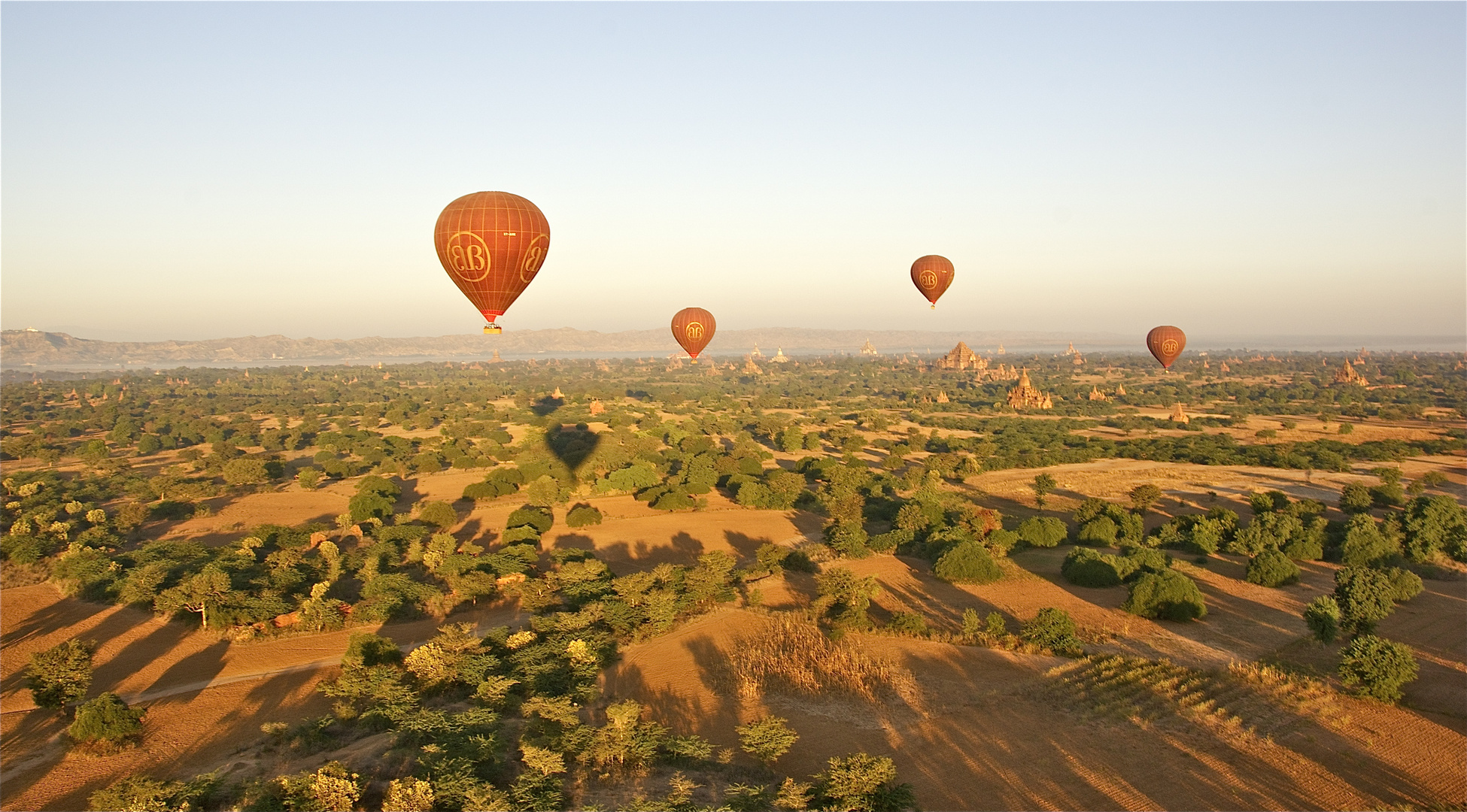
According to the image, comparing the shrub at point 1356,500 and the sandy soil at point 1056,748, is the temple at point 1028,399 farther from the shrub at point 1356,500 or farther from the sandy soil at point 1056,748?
the sandy soil at point 1056,748

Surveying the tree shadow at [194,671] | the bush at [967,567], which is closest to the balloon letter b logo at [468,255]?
the tree shadow at [194,671]

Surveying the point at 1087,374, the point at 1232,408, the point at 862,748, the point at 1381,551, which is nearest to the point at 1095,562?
the point at 1381,551

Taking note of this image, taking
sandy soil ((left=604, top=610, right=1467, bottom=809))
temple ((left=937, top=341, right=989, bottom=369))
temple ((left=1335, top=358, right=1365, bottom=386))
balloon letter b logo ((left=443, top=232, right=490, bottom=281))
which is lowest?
sandy soil ((left=604, top=610, right=1467, bottom=809))

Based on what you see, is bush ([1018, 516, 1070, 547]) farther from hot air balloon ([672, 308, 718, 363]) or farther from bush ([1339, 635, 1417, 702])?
hot air balloon ([672, 308, 718, 363])

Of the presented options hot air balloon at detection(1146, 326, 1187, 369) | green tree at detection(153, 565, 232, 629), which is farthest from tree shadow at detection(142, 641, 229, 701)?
hot air balloon at detection(1146, 326, 1187, 369)

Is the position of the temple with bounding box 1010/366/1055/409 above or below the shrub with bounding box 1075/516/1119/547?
above

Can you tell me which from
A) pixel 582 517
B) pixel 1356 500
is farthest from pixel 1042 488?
pixel 582 517
